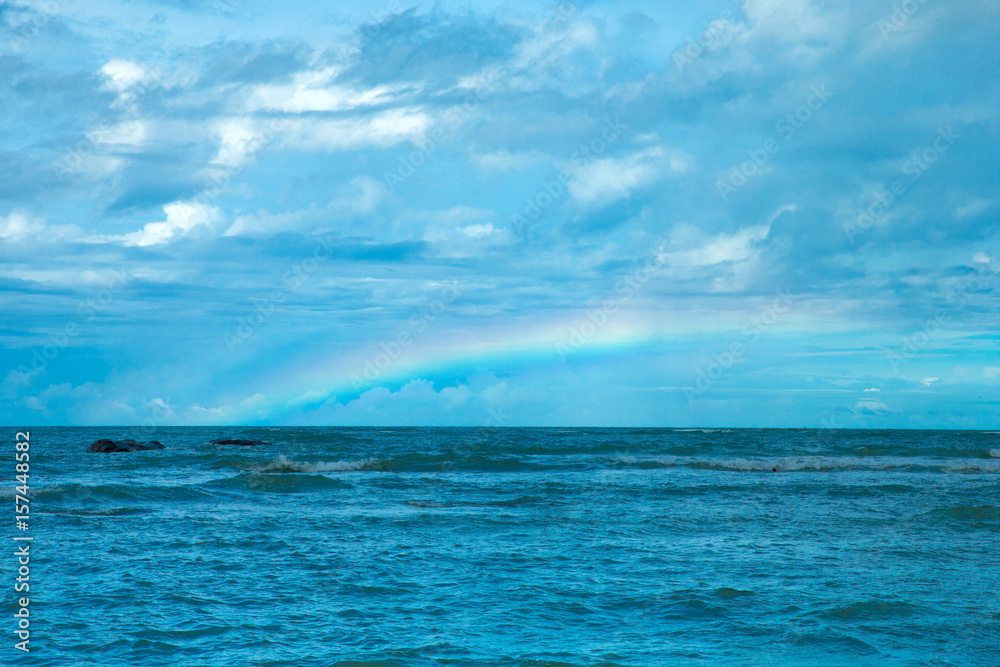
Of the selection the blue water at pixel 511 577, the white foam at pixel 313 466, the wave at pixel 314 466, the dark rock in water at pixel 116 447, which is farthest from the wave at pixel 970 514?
the dark rock in water at pixel 116 447

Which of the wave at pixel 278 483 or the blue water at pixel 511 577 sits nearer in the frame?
the blue water at pixel 511 577

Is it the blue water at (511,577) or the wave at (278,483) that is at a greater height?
the blue water at (511,577)

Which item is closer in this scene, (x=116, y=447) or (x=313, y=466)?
(x=313, y=466)

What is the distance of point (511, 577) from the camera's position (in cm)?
1327

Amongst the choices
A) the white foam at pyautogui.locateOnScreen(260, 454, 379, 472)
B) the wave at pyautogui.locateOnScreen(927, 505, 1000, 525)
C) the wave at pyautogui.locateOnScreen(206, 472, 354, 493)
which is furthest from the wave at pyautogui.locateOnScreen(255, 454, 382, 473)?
the wave at pyautogui.locateOnScreen(927, 505, 1000, 525)

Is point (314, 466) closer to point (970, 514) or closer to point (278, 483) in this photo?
point (278, 483)

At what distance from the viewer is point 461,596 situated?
12.0 meters

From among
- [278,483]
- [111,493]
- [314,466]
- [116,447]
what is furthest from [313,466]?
[116,447]

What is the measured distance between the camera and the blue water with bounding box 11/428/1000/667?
956 cm

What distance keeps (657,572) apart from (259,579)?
7275 mm

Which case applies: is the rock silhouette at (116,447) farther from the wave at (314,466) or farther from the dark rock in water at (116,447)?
the wave at (314,466)

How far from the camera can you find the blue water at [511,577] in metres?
9.56

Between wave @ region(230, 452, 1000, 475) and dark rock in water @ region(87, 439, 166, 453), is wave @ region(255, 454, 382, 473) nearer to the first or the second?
wave @ region(230, 452, 1000, 475)

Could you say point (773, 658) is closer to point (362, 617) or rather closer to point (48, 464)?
point (362, 617)
